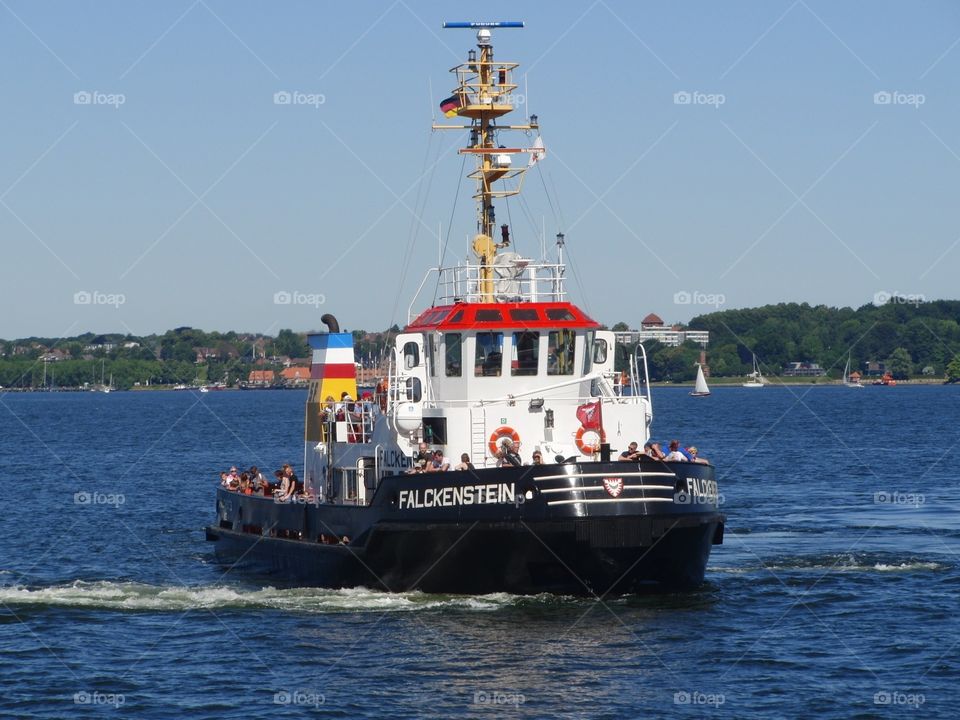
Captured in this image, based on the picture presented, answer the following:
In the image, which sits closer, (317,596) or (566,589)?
(566,589)

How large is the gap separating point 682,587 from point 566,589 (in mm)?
2735

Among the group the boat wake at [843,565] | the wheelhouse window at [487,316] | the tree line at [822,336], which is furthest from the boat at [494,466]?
the tree line at [822,336]

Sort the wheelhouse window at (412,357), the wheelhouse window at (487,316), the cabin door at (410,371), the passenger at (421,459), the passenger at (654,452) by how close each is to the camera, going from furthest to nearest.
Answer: the wheelhouse window at (412,357) → the cabin door at (410,371) → the wheelhouse window at (487,316) → the passenger at (421,459) → the passenger at (654,452)

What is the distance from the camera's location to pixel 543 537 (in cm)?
2827

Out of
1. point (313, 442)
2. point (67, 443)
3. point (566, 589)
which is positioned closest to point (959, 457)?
point (313, 442)

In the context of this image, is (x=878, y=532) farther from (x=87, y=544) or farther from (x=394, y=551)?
(x=87, y=544)

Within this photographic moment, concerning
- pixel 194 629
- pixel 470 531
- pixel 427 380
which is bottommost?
pixel 194 629

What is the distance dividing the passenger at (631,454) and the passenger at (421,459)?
12.5 feet

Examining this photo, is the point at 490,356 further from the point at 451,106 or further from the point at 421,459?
the point at 451,106

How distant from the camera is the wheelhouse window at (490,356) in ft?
105

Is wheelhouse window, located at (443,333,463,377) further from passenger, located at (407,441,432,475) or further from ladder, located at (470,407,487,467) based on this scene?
passenger, located at (407,441,432,475)

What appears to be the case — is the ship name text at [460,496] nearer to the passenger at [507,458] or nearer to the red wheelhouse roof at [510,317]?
the passenger at [507,458]

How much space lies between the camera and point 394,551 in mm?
30078

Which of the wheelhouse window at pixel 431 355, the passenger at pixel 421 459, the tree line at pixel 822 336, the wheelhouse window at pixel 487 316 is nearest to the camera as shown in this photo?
the passenger at pixel 421 459
